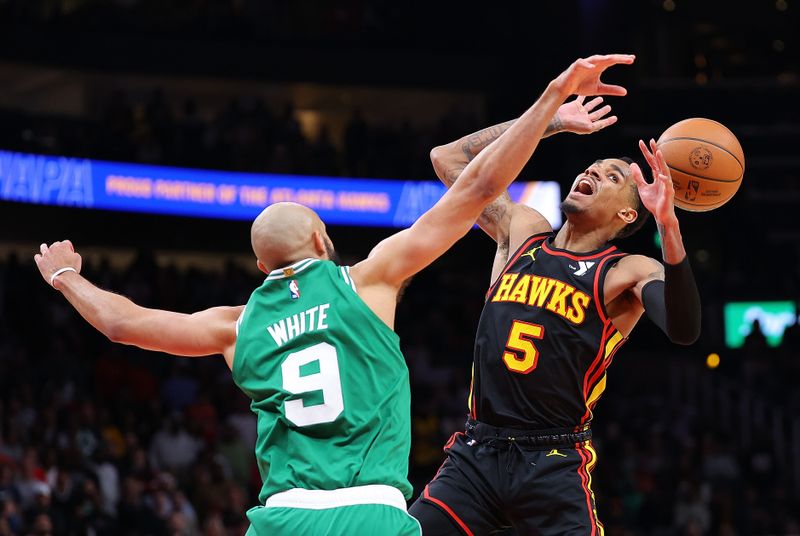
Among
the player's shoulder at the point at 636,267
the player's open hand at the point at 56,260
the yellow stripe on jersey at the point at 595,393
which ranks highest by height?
the player's open hand at the point at 56,260

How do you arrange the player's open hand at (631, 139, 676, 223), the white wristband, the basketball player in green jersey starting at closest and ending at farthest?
the basketball player in green jersey → the white wristband → the player's open hand at (631, 139, 676, 223)

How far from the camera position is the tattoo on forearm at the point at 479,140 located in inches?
231

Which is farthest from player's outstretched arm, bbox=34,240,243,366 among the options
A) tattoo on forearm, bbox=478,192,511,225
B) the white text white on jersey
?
tattoo on forearm, bbox=478,192,511,225

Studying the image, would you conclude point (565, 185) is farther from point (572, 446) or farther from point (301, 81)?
point (572, 446)

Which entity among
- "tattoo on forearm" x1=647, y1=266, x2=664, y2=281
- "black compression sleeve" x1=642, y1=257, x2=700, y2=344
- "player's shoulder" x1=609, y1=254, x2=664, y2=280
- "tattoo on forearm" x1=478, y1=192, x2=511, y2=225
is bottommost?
"black compression sleeve" x1=642, y1=257, x2=700, y2=344

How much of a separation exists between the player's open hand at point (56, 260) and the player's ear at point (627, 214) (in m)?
2.43

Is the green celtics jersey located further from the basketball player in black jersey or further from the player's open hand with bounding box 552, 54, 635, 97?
the basketball player in black jersey

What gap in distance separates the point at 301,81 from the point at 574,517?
1705 centimetres

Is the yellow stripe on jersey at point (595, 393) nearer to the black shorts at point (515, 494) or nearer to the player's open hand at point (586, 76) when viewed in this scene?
the black shorts at point (515, 494)

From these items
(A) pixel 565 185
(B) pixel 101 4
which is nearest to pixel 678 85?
(A) pixel 565 185

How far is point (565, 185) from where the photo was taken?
17859 millimetres

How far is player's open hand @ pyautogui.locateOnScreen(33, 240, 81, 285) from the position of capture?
455 centimetres

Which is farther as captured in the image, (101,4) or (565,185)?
(101,4)

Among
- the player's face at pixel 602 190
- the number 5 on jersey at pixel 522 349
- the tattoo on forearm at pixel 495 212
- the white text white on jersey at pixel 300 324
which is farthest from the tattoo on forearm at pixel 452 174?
the white text white on jersey at pixel 300 324
